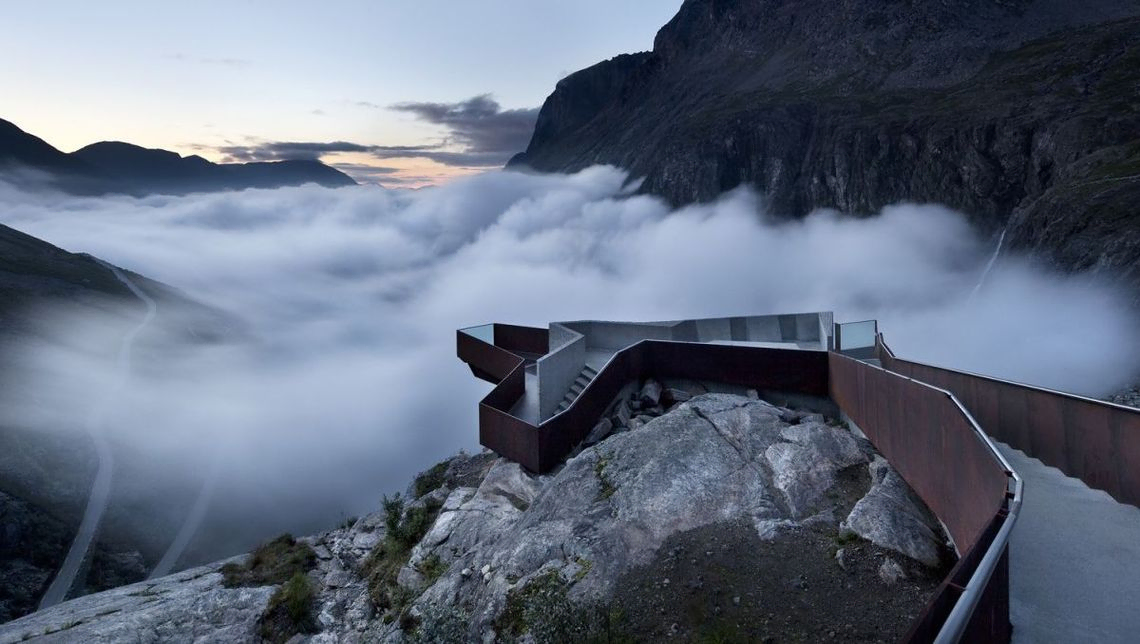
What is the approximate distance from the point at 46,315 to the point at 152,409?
3153cm

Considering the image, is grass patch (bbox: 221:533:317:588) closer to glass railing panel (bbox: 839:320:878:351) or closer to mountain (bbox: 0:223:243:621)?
glass railing panel (bbox: 839:320:878:351)

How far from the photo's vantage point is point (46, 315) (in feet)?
346

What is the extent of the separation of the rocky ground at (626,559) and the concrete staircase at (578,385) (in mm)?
2205

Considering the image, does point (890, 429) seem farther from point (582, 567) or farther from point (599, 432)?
point (599, 432)

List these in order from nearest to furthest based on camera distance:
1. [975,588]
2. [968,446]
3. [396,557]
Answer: [975,588] → [968,446] → [396,557]

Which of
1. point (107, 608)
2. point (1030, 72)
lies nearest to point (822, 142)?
point (1030, 72)

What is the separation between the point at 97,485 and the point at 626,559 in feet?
269

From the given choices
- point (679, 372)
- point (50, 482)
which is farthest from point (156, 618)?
point (50, 482)

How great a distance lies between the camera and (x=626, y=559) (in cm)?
891

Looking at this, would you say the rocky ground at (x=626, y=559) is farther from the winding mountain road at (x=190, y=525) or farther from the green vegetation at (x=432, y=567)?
the winding mountain road at (x=190, y=525)

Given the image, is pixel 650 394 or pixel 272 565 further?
pixel 650 394

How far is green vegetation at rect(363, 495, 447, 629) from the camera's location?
1273cm

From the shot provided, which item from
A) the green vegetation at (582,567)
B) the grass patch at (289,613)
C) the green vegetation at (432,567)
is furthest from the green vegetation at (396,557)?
the green vegetation at (582,567)

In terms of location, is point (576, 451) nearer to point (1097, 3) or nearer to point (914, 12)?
point (1097, 3)
